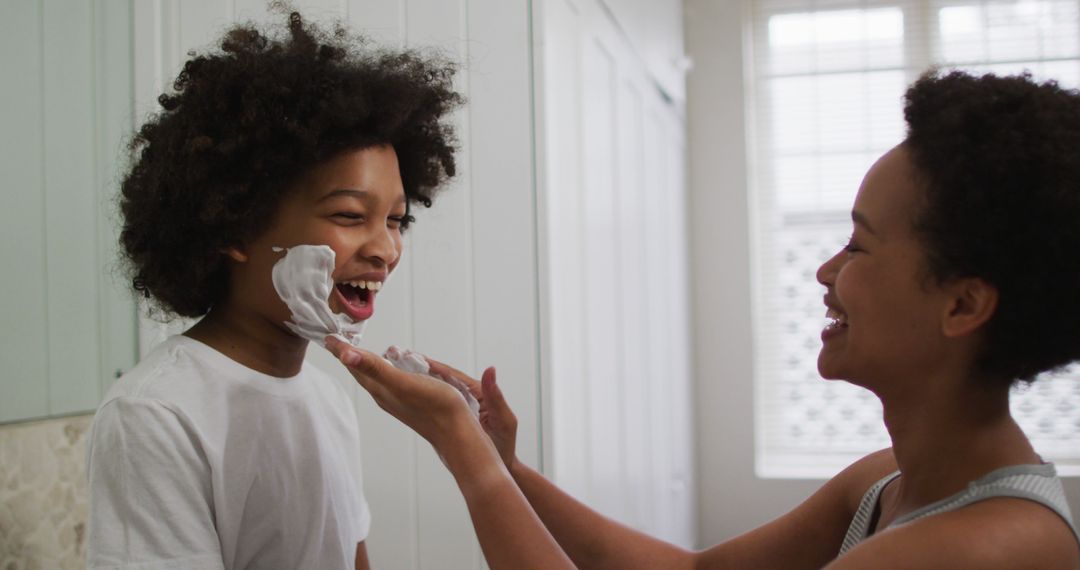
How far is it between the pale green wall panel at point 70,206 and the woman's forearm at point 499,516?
1.95 ft

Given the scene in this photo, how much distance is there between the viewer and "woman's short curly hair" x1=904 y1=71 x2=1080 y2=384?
82 centimetres

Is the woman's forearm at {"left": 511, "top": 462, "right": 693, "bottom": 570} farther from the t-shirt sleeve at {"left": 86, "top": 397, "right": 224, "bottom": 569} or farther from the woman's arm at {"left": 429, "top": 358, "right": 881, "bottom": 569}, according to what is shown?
the t-shirt sleeve at {"left": 86, "top": 397, "right": 224, "bottom": 569}

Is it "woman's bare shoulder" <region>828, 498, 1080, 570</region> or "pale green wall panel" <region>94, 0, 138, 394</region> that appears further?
"pale green wall panel" <region>94, 0, 138, 394</region>

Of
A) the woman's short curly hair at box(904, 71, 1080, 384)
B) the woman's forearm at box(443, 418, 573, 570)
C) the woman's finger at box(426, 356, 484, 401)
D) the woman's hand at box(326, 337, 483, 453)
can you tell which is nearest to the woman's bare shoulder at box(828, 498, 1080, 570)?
the woman's short curly hair at box(904, 71, 1080, 384)

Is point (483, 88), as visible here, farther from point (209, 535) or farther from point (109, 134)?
point (209, 535)

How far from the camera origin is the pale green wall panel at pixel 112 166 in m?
1.31

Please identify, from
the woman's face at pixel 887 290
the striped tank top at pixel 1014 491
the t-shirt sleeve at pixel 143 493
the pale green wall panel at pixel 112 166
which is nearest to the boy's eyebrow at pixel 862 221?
the woman's face at pixel 887 290

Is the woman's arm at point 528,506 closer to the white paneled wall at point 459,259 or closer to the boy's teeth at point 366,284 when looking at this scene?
the boy's teeth at point 366,284

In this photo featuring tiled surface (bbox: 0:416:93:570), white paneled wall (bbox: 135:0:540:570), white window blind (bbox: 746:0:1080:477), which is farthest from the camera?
white window blind (bbox: 746:0:1080:477)

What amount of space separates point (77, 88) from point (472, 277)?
1.92ft

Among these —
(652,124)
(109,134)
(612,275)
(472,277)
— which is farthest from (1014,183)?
(652,124)

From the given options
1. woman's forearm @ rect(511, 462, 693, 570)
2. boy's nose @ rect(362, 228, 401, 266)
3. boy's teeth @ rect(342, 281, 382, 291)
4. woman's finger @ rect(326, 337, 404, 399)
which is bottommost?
woman's forearm @ rect(511, 462, 693, 570)

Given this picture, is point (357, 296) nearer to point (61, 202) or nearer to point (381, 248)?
point (381, 248)

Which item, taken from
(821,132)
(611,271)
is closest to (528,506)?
(611,271)
